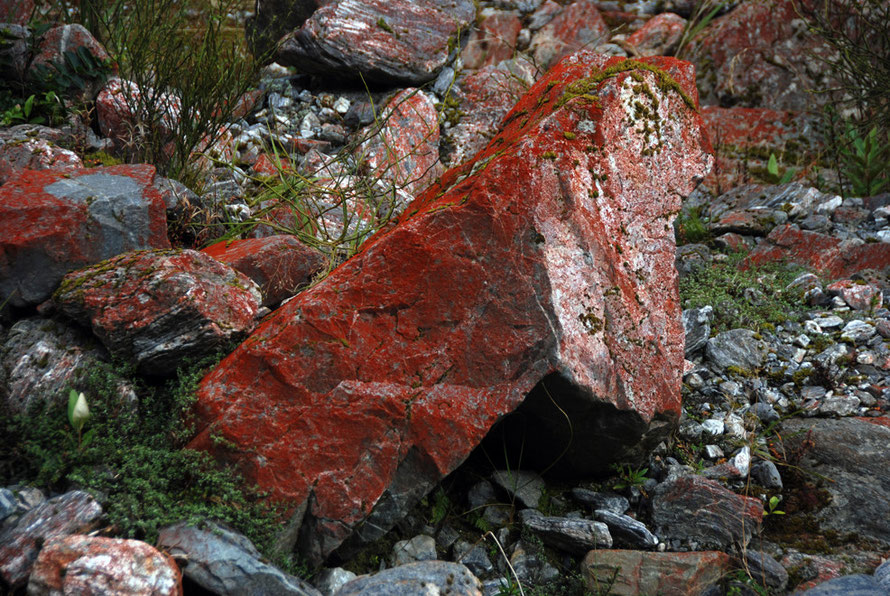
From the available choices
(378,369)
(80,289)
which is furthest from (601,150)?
(80,289)

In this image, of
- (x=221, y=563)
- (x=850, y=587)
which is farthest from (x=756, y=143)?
(x=221, y=563)

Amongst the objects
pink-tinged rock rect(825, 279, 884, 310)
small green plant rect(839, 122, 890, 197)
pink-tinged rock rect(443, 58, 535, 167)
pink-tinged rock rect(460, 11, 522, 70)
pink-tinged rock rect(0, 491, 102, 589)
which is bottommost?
pink-tinged rock rect(825, 279, 884, 310)

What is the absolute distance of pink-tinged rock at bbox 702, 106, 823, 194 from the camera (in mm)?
6570

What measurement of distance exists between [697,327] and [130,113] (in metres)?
3.86

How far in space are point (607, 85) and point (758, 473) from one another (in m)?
2.07

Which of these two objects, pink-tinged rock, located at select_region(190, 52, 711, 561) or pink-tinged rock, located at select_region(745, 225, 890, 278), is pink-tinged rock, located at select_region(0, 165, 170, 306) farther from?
pink-tinged rock, located at select_region(745, 225, 890, 278)

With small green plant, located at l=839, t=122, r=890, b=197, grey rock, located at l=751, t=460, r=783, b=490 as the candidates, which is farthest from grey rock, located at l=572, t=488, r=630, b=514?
small green plant, located at l=839, t=122, r=890, b=197

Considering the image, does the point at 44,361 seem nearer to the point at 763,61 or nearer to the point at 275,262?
the point at 275,262

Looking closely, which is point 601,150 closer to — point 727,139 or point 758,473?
point 758,473

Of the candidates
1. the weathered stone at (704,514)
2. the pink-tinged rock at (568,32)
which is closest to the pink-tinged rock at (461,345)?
the weathered stone at (704,514)

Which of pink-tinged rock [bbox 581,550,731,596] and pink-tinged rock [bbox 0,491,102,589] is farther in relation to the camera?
pink-tinged rock [bbox 581,550,731,596]

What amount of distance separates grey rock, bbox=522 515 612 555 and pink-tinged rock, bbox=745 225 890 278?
2.99 meters

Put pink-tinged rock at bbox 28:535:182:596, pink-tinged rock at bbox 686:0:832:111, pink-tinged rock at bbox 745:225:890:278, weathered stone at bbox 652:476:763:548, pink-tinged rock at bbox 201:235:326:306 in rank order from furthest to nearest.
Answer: pink-tinged rock at bbox 686:0:832:111
pink-tinged rock at bbox 745:225:890:278
pink-tinged rock at bbox 201:235:326:306
weathered stone at bbox 652:476:763:548
pink-tinged rock at bbox 28:535:182:596

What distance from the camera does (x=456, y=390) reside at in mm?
2914
